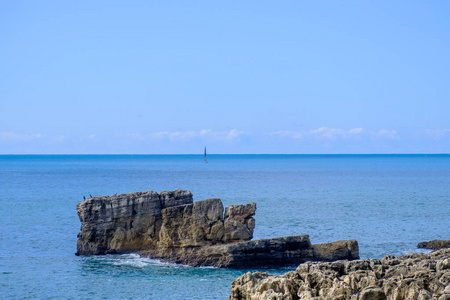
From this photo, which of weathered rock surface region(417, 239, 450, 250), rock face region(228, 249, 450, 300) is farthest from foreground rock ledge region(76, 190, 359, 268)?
rock face region(228, 249, 450, 300)

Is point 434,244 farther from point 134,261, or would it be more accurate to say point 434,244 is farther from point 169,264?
point 134,261

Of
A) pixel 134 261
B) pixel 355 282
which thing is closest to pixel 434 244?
pixel 134 261

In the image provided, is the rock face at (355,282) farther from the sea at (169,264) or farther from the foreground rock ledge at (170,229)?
the foreground rock ledge at (170,229)

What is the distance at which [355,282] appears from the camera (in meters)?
15.6

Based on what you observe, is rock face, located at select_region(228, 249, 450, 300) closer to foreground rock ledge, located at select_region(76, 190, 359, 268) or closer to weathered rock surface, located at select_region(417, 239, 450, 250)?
foreground rock ledge, located at select_region(76, 190, 359, 268)

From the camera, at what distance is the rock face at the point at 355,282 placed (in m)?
14.7

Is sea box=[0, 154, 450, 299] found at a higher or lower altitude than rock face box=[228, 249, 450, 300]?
lower

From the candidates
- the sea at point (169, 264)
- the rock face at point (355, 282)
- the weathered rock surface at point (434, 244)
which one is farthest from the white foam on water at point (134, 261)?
the weathered rock surface at point (434, 244)

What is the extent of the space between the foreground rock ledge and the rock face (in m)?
13.8

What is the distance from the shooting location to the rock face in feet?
48.2

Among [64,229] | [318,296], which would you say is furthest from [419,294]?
[64,229]

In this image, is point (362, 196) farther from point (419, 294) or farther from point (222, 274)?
point (419, 294)

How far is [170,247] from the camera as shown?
1320 inches

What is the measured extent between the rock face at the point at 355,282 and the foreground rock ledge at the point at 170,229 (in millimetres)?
13775
